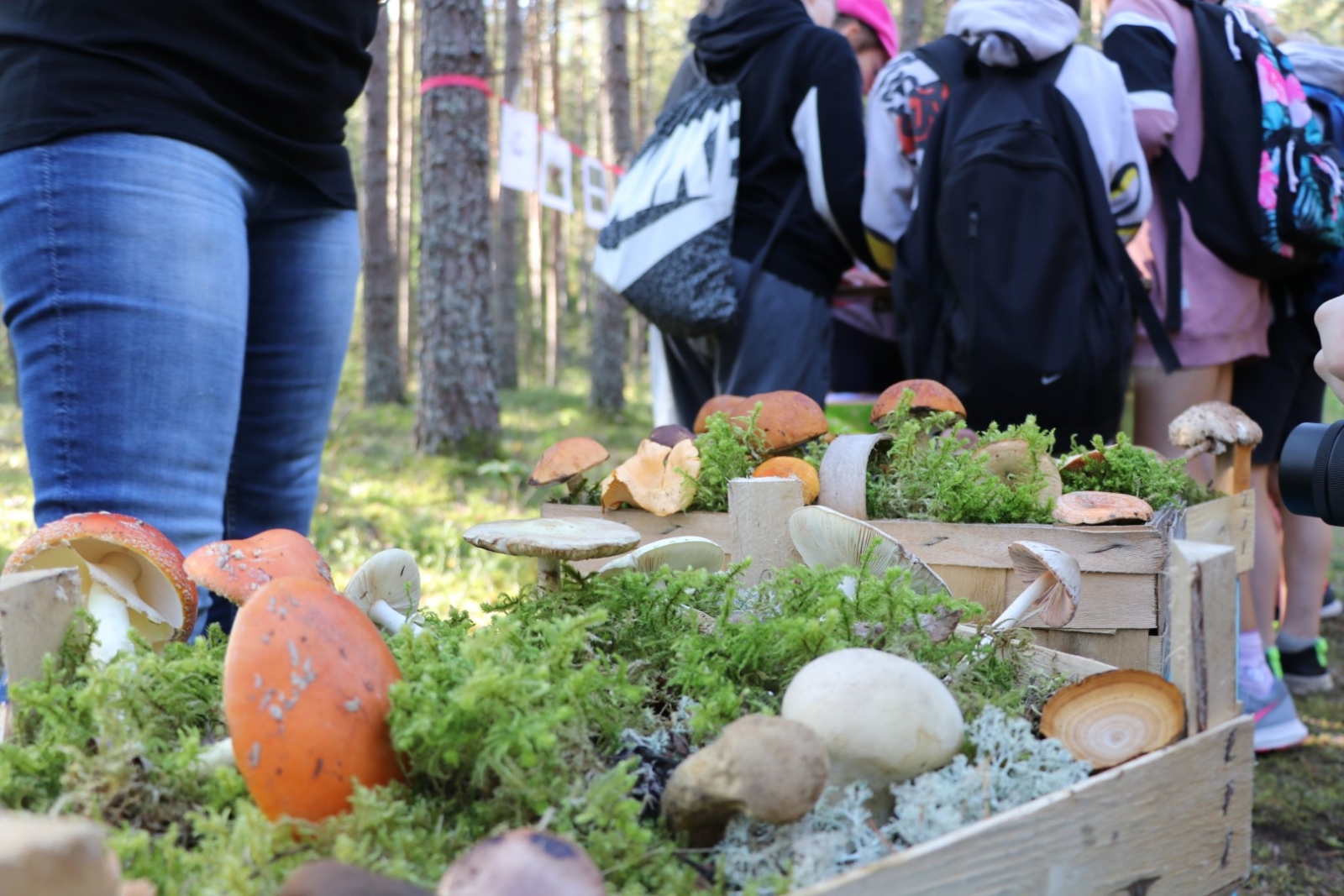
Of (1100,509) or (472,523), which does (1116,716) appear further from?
(472,523)

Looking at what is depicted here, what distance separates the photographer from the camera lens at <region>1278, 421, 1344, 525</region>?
1.18 m

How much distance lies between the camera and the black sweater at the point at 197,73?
1651 millimetres

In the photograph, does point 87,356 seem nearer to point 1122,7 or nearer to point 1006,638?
point 1006,638

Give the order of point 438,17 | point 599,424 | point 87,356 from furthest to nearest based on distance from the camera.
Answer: point 599,424 < point 438,17 < point 87,356

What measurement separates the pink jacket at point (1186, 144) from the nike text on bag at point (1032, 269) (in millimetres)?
484

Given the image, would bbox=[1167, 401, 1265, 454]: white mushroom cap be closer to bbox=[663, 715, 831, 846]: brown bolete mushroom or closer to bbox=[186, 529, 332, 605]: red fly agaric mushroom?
bbox=[663, 715, 831, 846]: brown bolete mushroom

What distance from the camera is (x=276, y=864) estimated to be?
75 cm

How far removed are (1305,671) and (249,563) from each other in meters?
3.96

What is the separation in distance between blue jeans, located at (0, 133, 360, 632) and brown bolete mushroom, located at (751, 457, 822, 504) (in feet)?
3.30

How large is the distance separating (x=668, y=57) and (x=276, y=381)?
2498 cm

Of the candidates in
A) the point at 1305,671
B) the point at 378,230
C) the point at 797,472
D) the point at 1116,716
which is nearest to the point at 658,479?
the point at 797,472

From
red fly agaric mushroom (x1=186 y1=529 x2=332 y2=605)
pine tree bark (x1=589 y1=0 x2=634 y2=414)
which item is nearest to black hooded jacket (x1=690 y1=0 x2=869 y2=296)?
red fly agaric mushroom (x1=186 y1=529 x2=332 y2=605)

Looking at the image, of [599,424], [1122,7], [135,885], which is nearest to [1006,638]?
[135,885]

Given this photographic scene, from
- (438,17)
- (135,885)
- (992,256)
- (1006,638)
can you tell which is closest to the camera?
(135,885)
